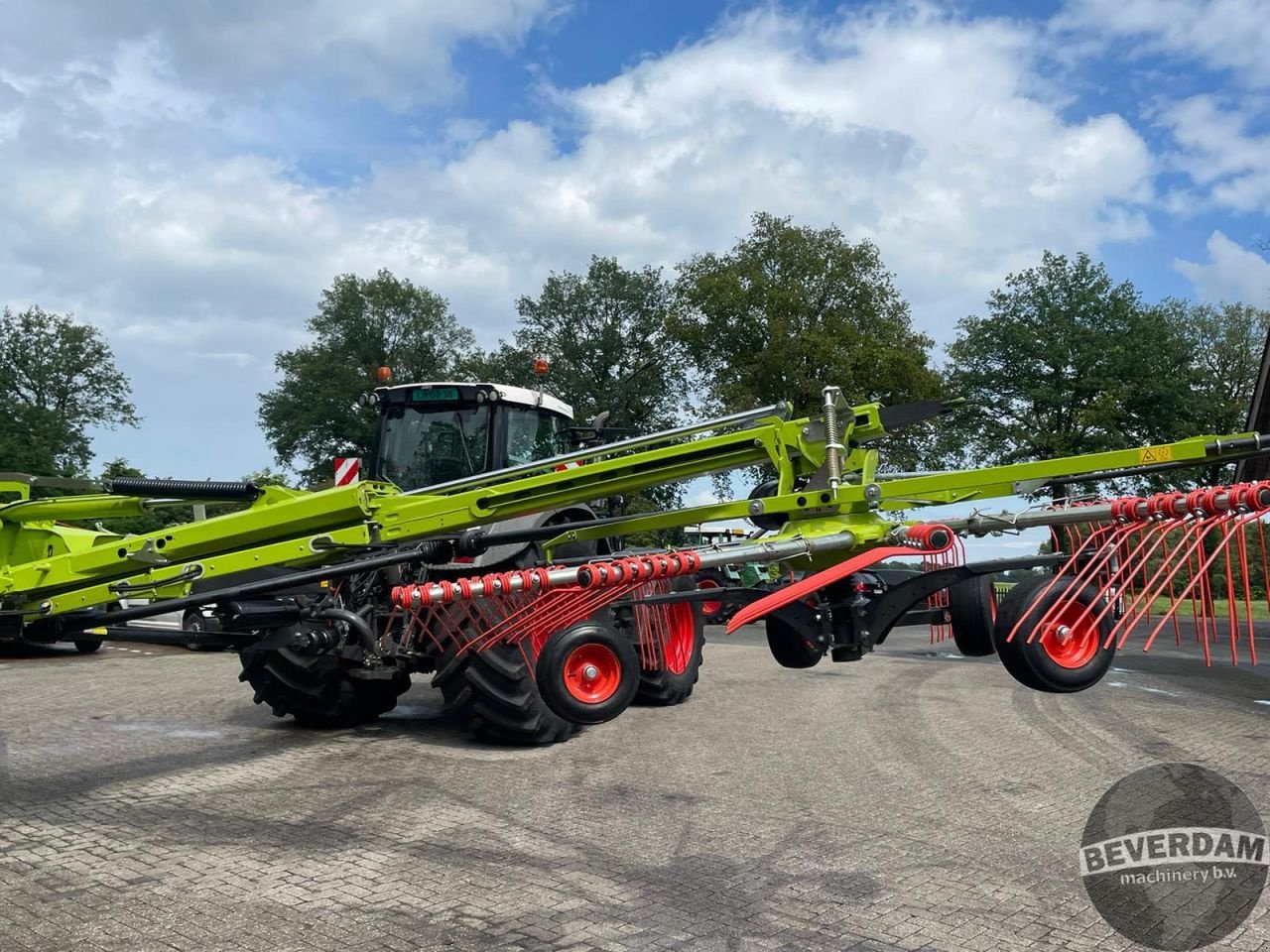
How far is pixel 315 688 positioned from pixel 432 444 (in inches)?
83.2

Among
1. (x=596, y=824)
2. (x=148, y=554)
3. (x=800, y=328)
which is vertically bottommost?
(x=596, y=824)

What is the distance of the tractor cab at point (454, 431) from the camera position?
8453mm

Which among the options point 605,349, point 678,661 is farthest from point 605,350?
point 678,661

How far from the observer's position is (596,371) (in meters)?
44.4

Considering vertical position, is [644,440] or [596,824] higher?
[644,440]

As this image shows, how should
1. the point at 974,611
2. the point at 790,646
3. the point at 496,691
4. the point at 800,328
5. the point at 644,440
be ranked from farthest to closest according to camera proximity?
the point at 800,328
the point at 496,691
the point at 644,440
the point at 790,646
the point at 974,611

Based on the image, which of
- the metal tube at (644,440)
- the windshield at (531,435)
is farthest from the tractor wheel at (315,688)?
the metal tube at (644,440)

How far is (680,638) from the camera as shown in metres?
8.93

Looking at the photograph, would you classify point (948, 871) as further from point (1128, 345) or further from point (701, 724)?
point (1128, 345)

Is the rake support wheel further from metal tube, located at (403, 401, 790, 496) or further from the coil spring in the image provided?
metal tube, located at (403, 401, 790, 496)

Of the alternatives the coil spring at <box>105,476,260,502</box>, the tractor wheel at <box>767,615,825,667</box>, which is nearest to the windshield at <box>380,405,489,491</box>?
the coil spring at <box>105,476,260,502</box>

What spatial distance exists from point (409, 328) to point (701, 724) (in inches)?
1632

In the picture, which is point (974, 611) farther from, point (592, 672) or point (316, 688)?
point (316, 688)

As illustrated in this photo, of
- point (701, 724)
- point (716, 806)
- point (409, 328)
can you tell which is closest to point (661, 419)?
point (409, 328)
